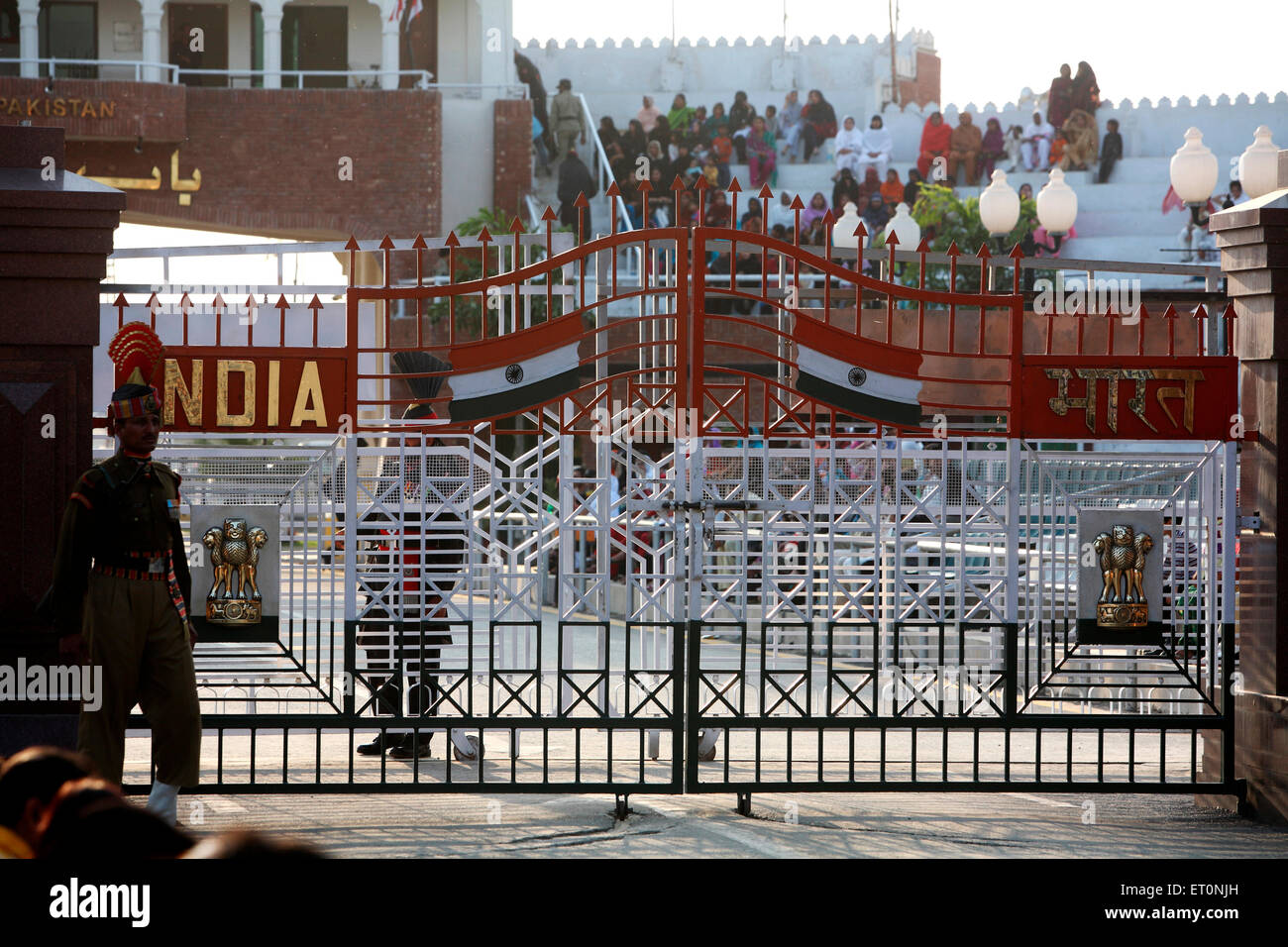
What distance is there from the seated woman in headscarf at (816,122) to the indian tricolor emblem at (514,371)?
22.4 m

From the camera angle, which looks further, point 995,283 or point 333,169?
point 333,169

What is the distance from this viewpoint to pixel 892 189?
24531 millimetres

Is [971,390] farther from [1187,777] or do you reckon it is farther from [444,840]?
[444,840]

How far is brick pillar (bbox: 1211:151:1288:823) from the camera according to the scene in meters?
6.48

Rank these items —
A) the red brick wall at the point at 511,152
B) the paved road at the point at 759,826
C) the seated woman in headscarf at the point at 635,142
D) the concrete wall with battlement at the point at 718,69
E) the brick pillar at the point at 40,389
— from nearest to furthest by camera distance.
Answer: the paved road at the point at 759,826
the brick pillar at the point at 40,389
the seated woman in headscarf at the point at 635,142
the red brick wall at the point at 511,152
the concrete wall with battlement at the point at 718,69

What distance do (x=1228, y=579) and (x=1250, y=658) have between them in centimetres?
41

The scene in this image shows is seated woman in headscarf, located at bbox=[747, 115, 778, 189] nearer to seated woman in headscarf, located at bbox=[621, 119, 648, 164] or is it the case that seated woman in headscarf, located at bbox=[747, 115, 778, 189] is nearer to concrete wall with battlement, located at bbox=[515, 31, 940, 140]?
seated woman in headscarf, located at bbox=[621, 119, 648, 164]

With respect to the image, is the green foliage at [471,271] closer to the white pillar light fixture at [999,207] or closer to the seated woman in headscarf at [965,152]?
the seated woman in headscarf at [965,152]

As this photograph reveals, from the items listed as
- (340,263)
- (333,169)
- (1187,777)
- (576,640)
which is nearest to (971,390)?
(576,640)

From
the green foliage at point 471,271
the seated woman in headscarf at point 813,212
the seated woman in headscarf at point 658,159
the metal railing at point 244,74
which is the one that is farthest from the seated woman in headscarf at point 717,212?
the metal railing at point 244,74

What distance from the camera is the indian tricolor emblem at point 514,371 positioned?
6.43 metres

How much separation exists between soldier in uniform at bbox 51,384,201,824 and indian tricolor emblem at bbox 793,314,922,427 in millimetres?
2743

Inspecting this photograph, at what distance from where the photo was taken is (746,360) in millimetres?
20859
